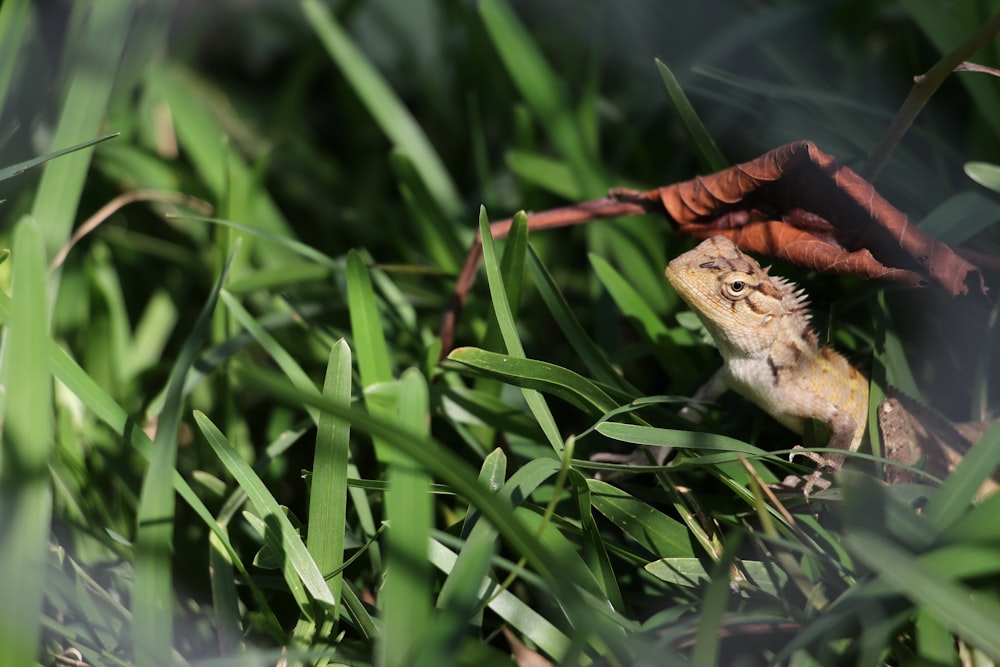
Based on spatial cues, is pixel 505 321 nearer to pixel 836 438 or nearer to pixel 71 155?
pixel 836 438

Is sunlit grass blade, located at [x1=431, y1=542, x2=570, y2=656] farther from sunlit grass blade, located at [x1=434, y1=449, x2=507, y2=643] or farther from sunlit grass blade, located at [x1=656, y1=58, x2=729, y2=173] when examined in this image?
sunlit grass blade, located at [x1=656, y1=58, x2=729, y2=173]

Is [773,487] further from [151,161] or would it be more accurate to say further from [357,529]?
[151,161]

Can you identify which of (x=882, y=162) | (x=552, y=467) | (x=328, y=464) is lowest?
(x=552, y=467)

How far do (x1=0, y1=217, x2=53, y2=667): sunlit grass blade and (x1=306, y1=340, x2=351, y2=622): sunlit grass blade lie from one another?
1.95 feet

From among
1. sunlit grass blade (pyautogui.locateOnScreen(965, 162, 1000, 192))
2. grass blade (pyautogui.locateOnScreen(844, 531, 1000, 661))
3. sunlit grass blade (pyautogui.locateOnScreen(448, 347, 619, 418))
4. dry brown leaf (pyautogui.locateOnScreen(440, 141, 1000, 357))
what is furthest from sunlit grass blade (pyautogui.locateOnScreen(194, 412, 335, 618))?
sunlit grass blade (pyautogui.locateOnScreen(965, 162, 1000, 192))

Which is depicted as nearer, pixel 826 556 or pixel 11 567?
pixel 11 567

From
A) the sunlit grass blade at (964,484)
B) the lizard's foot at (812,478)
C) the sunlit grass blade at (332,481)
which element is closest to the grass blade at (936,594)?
the sunlit grass blade at (964,484)

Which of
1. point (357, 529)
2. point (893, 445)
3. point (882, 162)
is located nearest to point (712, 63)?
point (882, 162)

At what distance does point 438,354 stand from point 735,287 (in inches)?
37.3

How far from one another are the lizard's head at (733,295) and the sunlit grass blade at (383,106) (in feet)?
4.51

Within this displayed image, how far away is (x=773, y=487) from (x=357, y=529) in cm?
117

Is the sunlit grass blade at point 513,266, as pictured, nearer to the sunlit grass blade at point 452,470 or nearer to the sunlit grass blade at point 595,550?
the sunlit grass blade at point 595,550

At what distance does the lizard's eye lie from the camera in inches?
96.7

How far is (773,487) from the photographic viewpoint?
7.47 ft
